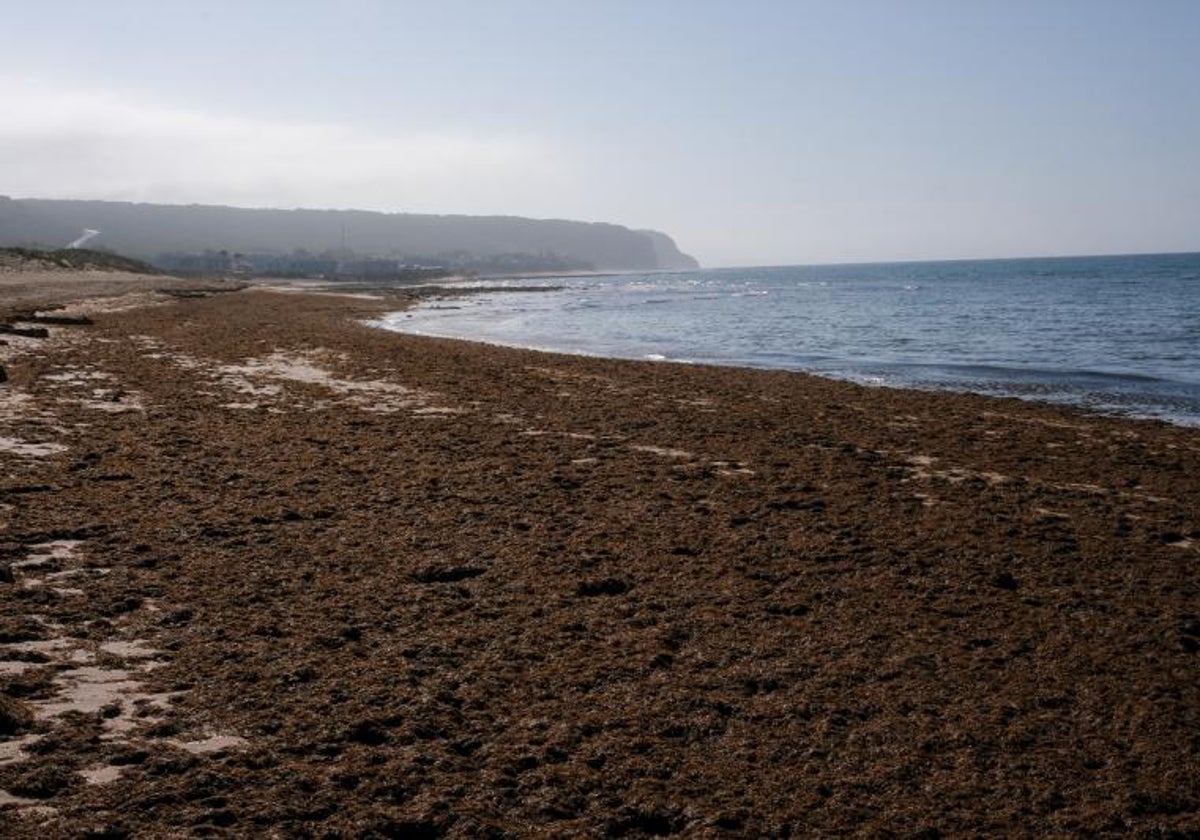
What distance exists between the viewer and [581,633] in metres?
4.94

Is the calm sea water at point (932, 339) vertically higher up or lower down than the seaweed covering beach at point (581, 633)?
higher up

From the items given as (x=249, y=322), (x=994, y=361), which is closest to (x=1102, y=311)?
(x=994, y=361)

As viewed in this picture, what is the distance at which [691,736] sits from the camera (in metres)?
3.90

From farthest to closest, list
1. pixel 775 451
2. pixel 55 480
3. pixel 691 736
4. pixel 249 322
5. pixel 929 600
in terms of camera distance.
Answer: pixel 249 322
pixel 775 451
pixel 55 480
pixel 929 600
pixel 691 736

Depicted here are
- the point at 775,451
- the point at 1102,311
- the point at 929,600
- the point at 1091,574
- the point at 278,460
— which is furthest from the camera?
the point at 1102,311

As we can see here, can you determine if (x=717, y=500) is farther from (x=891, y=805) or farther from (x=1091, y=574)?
(x=891, y=805)

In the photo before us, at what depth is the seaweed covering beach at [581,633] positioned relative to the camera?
3432 millimetres

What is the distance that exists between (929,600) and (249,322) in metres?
24.4

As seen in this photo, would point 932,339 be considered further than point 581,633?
Yes

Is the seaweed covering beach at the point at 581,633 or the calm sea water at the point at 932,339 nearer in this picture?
the seaweed covering beach at the point at 581,633

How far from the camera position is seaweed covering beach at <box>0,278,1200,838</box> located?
3432 mm

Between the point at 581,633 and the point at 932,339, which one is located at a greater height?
the point at 932,339

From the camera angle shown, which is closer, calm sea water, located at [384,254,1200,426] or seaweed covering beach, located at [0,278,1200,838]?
seaweed covering beach, located at [0,278,1200,838]

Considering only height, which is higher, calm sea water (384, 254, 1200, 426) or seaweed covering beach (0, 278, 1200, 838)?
calm sea water (384, 254, 1200, 426)
